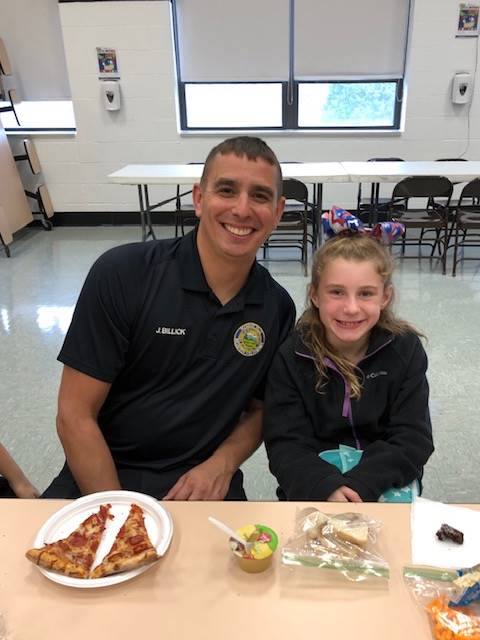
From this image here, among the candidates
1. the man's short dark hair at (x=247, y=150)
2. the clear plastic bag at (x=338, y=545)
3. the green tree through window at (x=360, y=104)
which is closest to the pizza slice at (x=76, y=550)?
the clear plastic bag at (x=338, y=545)

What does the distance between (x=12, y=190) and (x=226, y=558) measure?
5.76 m

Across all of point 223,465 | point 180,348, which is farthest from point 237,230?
point 223,465

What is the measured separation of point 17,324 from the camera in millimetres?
3643

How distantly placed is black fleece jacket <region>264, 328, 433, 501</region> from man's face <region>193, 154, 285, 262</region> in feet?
0.99

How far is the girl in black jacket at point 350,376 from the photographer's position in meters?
1.36

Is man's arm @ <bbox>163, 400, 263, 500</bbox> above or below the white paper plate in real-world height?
below

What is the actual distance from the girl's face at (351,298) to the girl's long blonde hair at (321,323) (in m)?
0.02

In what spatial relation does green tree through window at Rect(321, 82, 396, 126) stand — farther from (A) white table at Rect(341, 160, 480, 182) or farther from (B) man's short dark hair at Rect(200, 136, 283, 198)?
(B) man's short dark hair at Rect(200, 136, 283, 198)

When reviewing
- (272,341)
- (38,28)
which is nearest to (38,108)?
(38,28)

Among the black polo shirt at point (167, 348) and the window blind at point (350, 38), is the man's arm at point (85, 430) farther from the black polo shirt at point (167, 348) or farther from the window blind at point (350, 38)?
the window blind at point (350, 38)

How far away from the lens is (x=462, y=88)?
18.1 feet

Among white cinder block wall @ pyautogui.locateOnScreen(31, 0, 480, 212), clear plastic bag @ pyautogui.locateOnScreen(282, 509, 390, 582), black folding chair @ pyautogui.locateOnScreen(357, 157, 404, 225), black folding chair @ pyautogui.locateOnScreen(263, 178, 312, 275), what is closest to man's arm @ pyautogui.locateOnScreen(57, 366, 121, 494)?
clear plastic bag @ pyautogui.locateOnScreen(282, 509, 390, 582)

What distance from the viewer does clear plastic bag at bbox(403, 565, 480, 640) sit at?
2.44 feet

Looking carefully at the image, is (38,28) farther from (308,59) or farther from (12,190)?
(308,59)
